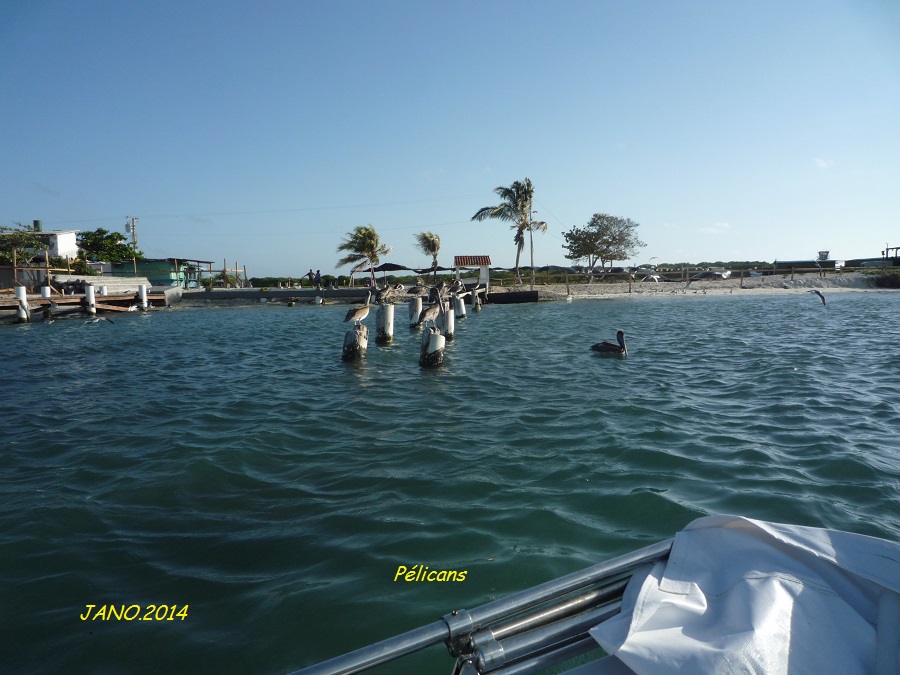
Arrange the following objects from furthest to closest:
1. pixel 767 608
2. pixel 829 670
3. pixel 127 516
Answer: pixel 127 516 < pixel 767 608 < pixel 829 670

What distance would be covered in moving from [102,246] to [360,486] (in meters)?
60.1

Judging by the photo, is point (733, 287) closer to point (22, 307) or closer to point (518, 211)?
point (518, 211)

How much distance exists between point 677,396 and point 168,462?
802cm

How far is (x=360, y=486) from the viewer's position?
5.71 metres

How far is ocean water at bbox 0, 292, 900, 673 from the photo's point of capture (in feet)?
11.7

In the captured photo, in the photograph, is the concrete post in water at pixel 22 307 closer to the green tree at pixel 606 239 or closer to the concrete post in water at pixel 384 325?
the concrete post in water at pixel 384 325

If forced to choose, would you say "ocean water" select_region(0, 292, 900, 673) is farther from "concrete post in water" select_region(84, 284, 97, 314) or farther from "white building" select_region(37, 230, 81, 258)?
"white building" select_region(37, 230, 81, 258)

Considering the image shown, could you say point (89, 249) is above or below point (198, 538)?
above

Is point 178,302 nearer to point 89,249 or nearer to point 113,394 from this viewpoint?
point 89,249

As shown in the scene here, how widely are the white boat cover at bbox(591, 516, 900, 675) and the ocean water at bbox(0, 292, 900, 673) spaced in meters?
1.70

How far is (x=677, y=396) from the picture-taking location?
31.3ft

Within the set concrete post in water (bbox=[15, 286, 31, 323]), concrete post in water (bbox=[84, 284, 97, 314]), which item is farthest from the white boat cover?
concrete post in water (bbox=[84, 284, 97, 314])

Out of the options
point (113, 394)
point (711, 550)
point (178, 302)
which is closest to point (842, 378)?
point (711, 550)

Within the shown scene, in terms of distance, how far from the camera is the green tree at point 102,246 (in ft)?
177
